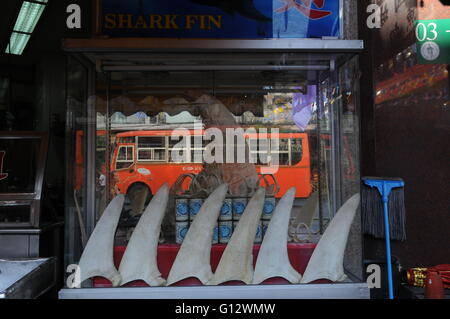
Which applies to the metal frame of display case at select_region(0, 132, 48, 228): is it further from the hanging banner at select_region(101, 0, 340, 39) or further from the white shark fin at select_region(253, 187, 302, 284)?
the white shark fin at select_region(253, 187, 302, 284)

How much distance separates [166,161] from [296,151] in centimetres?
132

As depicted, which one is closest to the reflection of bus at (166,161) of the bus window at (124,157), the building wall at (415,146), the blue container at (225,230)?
the bus window at (124,157)

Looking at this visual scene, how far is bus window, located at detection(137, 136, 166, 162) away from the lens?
411 centimetres

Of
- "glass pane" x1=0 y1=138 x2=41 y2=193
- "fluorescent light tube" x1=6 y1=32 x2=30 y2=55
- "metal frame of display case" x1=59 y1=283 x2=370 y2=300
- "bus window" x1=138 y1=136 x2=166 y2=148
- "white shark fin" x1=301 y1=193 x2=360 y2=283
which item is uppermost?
"fluorescent light tube" x1=6 y1=32 x2=30 y2=55

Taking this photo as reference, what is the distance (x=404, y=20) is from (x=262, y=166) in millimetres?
1894

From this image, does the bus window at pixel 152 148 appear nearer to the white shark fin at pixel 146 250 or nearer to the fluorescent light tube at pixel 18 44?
the white shark fin at pixel 146 250

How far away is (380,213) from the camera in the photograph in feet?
11.3

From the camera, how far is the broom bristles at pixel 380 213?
3459 millimetres

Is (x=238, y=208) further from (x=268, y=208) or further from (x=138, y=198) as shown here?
(x=138, y=198)

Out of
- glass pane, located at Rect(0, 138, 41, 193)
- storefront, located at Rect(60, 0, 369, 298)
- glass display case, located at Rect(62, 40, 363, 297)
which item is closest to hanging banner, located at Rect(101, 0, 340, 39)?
storefront, located at Rect(60, 0, 369, 298)

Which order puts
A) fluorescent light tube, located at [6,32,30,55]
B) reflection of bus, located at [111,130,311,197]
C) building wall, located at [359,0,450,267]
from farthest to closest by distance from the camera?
fluorescent light tube, located at [6,32,30,55]
building wall, located at [359,0,450,267]
reflection of bus, located at [111,130,311,197]

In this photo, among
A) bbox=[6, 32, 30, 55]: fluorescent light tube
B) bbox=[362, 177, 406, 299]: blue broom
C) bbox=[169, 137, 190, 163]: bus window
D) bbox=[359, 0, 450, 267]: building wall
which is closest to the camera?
bbox=[362, 177, 406, 299]: blue broom

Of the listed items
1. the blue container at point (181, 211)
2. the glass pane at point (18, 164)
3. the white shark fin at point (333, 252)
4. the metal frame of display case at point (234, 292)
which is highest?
the glass pane at point (18, 164)

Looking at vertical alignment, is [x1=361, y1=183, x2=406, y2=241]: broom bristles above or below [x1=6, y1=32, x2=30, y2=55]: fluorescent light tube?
below
